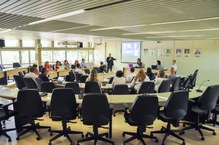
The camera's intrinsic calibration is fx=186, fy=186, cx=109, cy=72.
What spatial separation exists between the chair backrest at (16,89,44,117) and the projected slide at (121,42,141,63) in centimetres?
1138

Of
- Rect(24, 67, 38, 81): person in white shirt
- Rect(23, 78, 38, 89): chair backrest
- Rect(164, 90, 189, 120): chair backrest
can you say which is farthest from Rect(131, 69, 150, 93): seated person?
Rect(24, 67, 38, 81): person in white shirt

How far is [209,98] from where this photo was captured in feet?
11.6

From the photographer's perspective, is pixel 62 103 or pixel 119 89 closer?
pixel 62 103

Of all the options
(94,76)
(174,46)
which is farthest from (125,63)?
(94,76)

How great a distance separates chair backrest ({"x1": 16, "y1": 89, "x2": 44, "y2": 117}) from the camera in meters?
3.32

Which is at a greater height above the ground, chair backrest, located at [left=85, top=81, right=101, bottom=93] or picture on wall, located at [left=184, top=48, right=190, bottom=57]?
picture on wall, located at [left=184, top=48, right=190, bottom=57]

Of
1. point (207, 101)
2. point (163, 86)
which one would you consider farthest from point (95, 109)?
point (163, 86)

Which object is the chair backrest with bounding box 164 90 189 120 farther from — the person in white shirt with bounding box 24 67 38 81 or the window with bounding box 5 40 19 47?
the window with bounding box 5 40 19 47

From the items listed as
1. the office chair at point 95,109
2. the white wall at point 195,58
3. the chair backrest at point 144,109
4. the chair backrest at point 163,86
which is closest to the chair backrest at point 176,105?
the chair backrest at point 144,109

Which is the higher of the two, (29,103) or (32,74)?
(32,74)

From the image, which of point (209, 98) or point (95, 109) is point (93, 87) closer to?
point (95, 109)

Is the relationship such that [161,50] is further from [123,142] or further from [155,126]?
[123,142]

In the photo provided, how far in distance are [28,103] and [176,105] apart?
2.61 m

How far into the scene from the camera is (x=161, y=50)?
1283 centimetres
